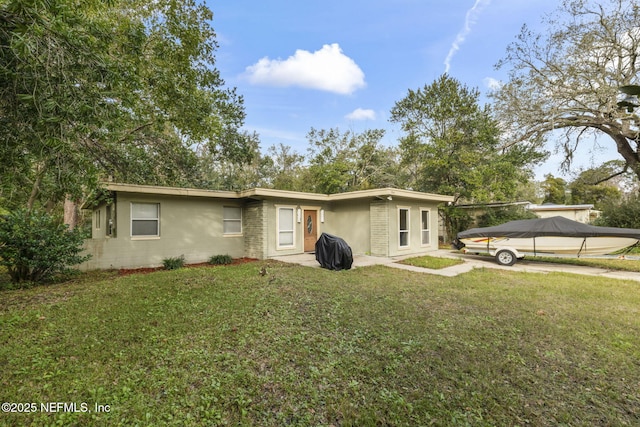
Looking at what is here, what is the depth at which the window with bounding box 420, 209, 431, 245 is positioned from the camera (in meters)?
11.9

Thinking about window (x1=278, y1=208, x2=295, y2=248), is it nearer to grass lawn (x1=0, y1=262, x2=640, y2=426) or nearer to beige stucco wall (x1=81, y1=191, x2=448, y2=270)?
beige stucco wall (x1=81, y1=191, x2=448, y2=270)

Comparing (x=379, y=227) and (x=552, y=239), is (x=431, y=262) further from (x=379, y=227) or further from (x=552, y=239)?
(x=552, y=239)

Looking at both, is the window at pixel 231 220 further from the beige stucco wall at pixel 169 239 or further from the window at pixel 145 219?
the window at pixel 145 219

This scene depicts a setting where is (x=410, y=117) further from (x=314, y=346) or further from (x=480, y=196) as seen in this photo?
(x=314, y=346)

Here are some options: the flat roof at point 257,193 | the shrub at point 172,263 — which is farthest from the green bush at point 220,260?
the flat roof at point 257,193

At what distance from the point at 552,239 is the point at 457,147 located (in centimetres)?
845

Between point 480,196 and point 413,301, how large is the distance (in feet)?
38.7

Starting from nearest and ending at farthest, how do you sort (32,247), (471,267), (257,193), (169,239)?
(32,247) < (471,267) < (169,239) < (257,193)

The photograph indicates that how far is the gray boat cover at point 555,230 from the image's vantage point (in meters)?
8.03

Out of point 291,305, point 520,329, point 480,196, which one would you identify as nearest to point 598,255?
point 480,196

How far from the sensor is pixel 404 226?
438 inches

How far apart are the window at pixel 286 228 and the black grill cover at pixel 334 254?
2.49 meters

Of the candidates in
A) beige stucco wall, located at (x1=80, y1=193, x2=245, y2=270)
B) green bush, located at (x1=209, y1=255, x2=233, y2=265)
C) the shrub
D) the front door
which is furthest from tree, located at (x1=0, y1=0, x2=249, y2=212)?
the front door

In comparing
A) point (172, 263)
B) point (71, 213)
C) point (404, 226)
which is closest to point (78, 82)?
point (172, 263)
